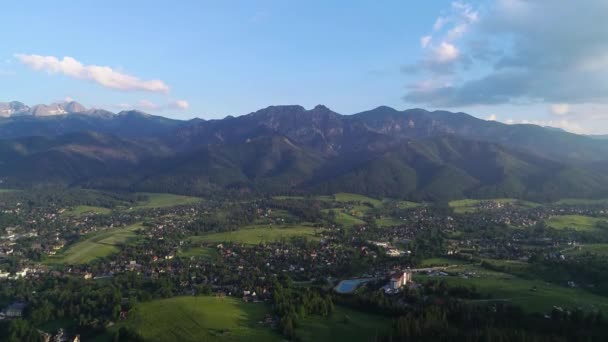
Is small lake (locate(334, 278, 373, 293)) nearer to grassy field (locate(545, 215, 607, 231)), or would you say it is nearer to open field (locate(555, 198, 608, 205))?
grassy field (locate(545, 215, 607, 231))

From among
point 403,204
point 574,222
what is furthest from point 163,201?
point 574,222

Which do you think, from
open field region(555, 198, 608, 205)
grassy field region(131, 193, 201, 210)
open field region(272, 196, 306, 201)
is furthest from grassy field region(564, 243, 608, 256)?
grassy field region(131, 193, 201, 210)

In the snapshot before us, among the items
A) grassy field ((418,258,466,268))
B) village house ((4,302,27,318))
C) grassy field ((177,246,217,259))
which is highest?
grassy field ((418,258,466,268))

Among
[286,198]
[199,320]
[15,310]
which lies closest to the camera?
[199,320]

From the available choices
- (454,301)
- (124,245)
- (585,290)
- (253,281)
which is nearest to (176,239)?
(124,245)

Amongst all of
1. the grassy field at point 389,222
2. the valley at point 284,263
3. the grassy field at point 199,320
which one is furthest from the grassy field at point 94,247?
the grassy field at point 389,222

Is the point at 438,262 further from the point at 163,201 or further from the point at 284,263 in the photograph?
the point at 163,201

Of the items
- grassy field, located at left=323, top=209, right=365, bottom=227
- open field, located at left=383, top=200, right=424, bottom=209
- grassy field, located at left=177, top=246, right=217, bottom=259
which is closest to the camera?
grassy field, located at left=177, top=246, right=217, bottom=259

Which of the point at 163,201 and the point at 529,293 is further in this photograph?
the point at 163,201
